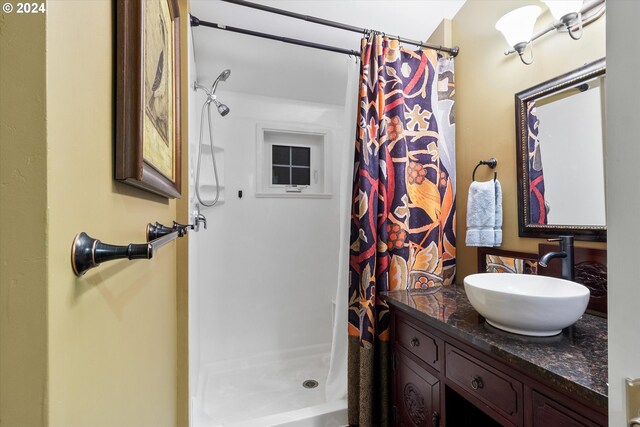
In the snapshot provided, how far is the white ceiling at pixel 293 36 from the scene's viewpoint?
164cm

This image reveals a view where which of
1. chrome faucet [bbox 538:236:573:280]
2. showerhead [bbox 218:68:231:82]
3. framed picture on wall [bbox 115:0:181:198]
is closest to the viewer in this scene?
framed picture on wall [bbox 115:0:181:198]

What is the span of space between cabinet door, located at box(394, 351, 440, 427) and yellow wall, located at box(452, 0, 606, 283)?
26.4 inches

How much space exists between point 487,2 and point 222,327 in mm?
2713

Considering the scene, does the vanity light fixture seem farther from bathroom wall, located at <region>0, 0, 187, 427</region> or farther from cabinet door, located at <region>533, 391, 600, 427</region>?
bathroom wall, located at <region>0, 0, 187, 427</region>

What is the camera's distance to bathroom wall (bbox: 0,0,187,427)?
275mm

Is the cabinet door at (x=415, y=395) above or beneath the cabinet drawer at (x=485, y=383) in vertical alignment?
beneath

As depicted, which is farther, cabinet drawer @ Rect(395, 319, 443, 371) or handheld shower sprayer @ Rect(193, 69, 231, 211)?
handheld shower sprayer @ Rect(193, 69, 231, 211)

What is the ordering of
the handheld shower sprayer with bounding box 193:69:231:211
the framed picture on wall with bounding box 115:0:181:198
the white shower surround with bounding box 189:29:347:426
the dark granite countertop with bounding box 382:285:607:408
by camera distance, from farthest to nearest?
the white shower surround with bounding box 189:29:347:426 → the handheld shower sprayer with bounding box 193:69:231:211 → the dark granite countertop with bounding box 382:285:607:408 → the framed picture on wall with bounding box 115:0:181:198

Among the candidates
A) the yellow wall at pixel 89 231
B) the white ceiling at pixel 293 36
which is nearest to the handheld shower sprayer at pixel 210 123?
the white ceiling at pixel 293 36

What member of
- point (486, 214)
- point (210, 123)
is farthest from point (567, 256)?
point (210, 123)

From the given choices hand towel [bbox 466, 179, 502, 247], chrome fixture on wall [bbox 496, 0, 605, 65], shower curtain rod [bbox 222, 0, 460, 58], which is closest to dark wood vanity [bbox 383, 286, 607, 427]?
hand towel [bbox 466, 179, 502, 247]

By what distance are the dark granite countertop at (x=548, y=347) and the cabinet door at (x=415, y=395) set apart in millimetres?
239
